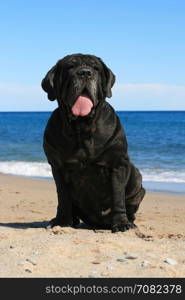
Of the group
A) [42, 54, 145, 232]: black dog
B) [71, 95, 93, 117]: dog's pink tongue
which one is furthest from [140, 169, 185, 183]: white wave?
[71, 95, 93, 117]: dog's pink tongue

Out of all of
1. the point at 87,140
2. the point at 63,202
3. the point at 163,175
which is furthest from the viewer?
the point at 163,175

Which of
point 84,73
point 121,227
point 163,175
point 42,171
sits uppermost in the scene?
point 84,73

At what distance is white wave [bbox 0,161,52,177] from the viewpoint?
47.4ft

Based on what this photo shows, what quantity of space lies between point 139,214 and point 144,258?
3816 mm

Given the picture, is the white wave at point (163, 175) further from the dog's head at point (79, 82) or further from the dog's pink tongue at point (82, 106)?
the dog's pink tongue at point (82, 106)

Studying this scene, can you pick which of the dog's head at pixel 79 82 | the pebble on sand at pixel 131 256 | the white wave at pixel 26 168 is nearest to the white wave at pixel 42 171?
the white wave at pixel 26 168

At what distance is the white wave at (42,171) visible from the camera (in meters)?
13.0

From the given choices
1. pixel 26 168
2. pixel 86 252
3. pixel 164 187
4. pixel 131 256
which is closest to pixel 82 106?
pixel 86 252

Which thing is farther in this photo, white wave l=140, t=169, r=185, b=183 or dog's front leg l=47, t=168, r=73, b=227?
white wave l=140, t=169, r=185, b=183

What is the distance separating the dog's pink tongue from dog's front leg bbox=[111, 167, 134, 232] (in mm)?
640

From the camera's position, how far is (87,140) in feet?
17.4

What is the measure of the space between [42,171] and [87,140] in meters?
9.49

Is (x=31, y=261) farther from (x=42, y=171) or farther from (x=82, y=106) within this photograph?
(x=42, y=171)

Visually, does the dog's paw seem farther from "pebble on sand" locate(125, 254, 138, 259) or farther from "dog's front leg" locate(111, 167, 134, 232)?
"pebble on sand" locate(125, 254, 138, 259)
